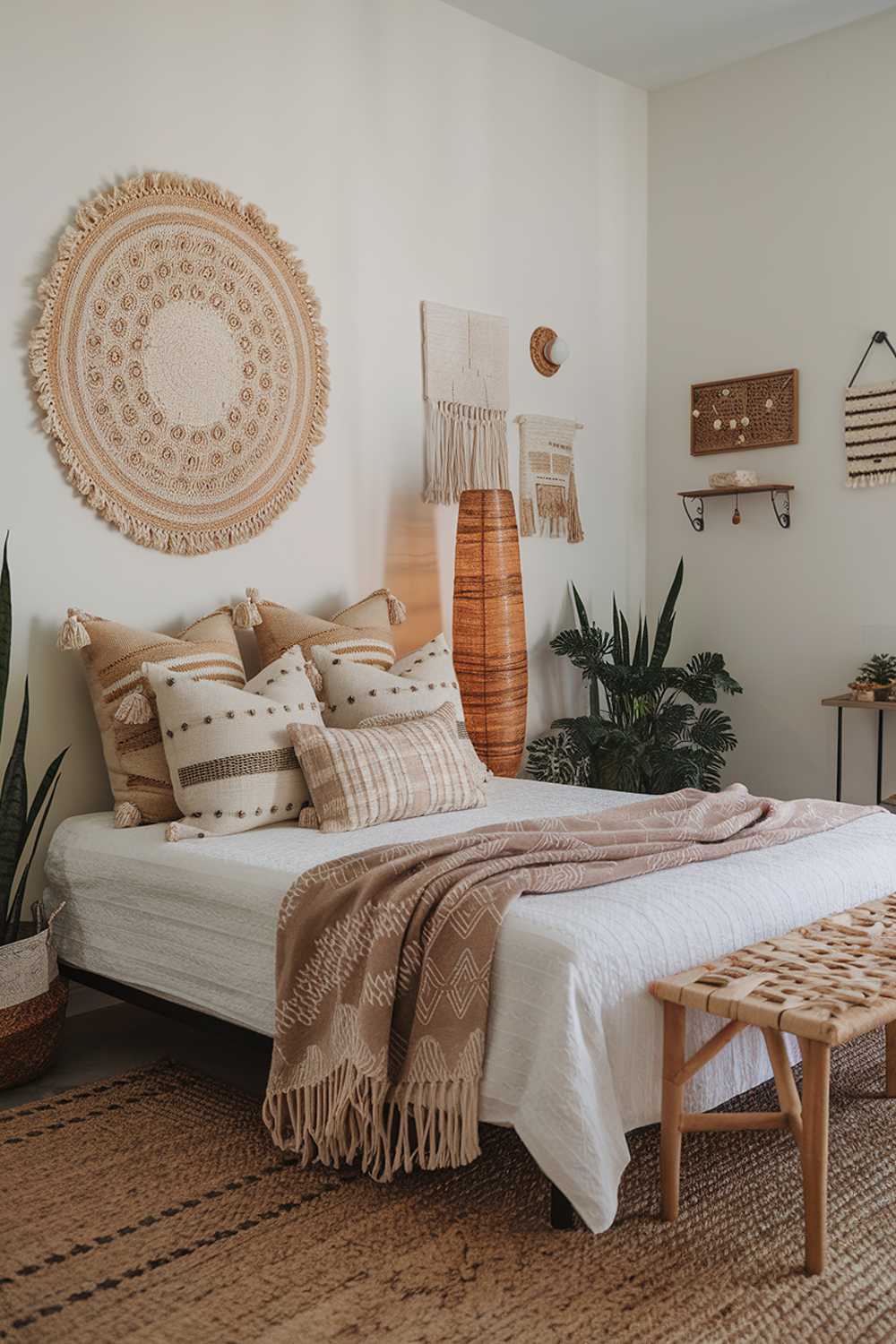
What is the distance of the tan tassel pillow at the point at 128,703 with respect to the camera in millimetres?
3082

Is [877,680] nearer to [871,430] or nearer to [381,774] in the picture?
[871,430]

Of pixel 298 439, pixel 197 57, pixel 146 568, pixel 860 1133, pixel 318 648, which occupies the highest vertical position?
pixel 197 57

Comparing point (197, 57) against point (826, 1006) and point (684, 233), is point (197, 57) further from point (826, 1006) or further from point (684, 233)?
point (826, 1006)

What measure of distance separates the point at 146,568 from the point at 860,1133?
7.40 ft

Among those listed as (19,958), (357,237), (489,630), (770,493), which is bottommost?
(19,958)

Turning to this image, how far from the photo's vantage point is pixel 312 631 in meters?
3.55

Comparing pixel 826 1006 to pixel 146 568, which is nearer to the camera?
pixel 826 1006

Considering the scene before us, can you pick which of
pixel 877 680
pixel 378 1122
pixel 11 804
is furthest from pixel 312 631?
pixel 877 680

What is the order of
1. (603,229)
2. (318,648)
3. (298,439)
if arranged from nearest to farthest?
(318,648) → (298,439) → (603,229)

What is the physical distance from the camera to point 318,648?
11.3 ft

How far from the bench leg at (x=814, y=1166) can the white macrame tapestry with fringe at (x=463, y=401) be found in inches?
104

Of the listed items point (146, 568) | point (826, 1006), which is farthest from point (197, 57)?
point (826, 1006)

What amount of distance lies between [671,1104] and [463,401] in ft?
9.16

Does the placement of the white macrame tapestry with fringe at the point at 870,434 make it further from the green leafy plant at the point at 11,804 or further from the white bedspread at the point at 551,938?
the green leafy plant at the point at 11,804
